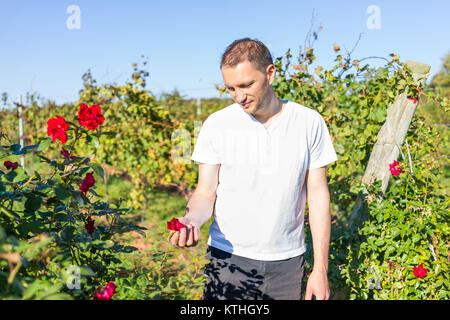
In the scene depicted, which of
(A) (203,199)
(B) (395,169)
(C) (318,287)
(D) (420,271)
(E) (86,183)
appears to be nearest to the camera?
(E) (86,183)

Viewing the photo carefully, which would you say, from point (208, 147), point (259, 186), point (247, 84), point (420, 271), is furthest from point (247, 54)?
point (420, 271)

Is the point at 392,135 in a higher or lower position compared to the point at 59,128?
lower

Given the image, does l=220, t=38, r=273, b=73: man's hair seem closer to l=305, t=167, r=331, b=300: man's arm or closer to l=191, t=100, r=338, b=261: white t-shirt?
l=191, t=100, r=338, b=261: white t-shirt

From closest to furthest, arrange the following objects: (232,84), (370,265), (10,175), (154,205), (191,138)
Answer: (10,175)
(232,84)
(370,265)
(191,138)
(154,205)

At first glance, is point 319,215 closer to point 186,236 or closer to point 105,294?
point 186,236

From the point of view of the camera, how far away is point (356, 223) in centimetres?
263

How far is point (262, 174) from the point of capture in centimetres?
160

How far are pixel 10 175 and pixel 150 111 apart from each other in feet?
11.6

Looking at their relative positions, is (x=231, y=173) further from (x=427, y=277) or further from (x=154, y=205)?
(x=154, y=205)

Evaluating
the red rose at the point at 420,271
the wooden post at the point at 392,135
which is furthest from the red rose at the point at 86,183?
the red rose at the point at 420,271

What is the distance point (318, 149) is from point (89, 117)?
3.30 feet

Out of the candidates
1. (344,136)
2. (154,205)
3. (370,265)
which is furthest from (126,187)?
(370,265)

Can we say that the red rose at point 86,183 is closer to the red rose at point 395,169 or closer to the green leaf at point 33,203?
the green leaf at point 33,203

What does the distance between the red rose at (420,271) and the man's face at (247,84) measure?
158cm
